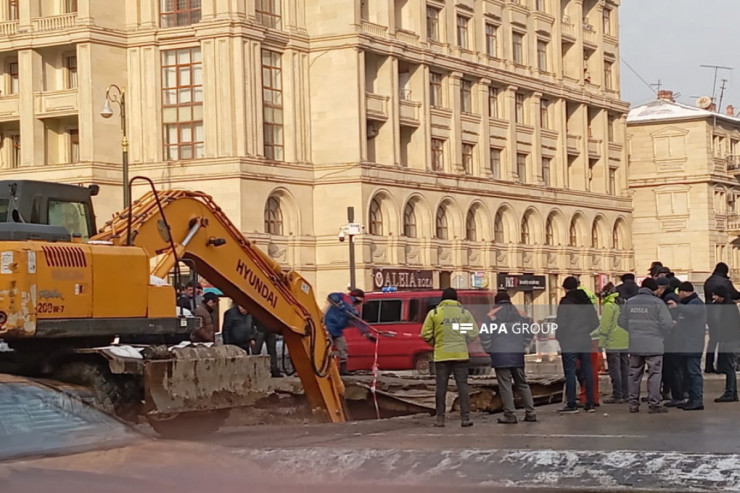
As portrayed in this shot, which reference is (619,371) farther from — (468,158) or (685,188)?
(685,188)

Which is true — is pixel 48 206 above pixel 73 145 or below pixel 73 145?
below

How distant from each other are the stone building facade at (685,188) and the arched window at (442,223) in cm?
2900

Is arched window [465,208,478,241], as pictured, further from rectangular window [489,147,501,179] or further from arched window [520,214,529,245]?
arched window [520,214,529,245]

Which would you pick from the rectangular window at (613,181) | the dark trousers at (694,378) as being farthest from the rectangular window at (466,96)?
the dark trousers at (694,378)

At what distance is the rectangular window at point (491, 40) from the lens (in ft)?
229

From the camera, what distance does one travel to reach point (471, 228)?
222ft

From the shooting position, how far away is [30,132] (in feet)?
191

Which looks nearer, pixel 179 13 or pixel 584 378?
pixel 584 378

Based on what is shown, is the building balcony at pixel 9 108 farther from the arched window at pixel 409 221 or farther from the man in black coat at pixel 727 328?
the man in black coat at pixel 727 328

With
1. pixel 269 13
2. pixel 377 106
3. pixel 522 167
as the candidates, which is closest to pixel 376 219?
pixel 377 106

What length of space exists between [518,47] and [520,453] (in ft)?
200

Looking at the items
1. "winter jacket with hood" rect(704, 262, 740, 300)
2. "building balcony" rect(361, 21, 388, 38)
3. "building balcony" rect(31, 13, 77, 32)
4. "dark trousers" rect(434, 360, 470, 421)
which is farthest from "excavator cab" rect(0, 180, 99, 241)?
"building balcony" rect(361, 21, 388, 38)

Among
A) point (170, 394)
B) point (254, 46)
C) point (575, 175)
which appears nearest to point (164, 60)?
point (254, 46)

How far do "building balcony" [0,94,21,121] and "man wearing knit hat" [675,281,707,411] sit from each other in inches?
1701
